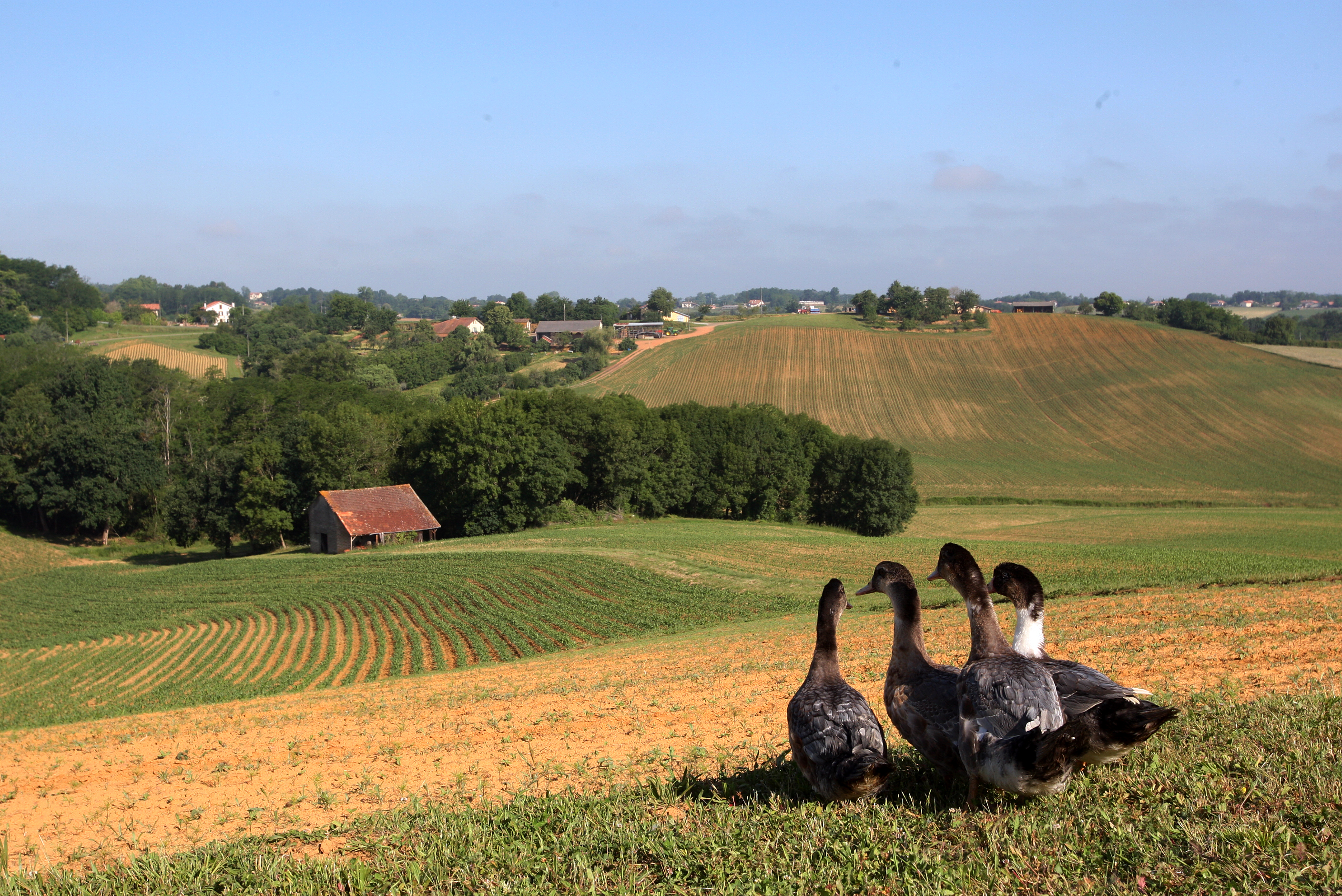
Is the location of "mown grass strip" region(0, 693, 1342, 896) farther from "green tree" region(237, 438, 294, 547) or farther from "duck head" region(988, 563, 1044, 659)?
"green tree" region(237, 438, 294, 547)

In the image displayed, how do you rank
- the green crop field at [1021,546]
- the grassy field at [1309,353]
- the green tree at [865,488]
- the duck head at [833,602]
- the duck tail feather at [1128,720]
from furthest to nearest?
the grassy field at [1309,353] → the green tree at [865,488] → the green crop field at [1021,546] → the duck head at [833,602] → the duck tail feather at [1128,720]

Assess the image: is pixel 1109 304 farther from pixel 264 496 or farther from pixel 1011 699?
pixel 1011 699

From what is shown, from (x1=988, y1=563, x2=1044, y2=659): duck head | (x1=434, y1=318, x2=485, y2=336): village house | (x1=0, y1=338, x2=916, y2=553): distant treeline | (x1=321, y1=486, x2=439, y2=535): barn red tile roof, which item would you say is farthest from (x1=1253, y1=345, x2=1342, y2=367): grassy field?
(x1=434, y1=318, x2=485, y2=336): village house

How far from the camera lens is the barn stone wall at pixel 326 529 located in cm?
5303

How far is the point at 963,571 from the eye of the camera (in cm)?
593

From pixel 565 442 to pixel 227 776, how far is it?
5160cm

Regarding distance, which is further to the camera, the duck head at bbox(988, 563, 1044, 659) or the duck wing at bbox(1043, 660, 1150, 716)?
the duck head at bbox(988, 563, 1044, 659)

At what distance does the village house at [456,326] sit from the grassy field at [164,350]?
41.0 metres

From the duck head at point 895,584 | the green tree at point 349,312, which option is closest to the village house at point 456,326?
the green tree at point 349,312

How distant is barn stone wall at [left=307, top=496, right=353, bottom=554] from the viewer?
5303cm

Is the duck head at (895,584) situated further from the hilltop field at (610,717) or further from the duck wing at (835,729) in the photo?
the hilltop field at (610,717)

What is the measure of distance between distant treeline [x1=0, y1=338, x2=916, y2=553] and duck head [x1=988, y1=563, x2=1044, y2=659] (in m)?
53.5

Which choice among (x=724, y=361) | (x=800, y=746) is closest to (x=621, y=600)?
(x=800, y=746)

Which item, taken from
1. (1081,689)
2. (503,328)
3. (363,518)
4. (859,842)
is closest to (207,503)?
(363,518)
